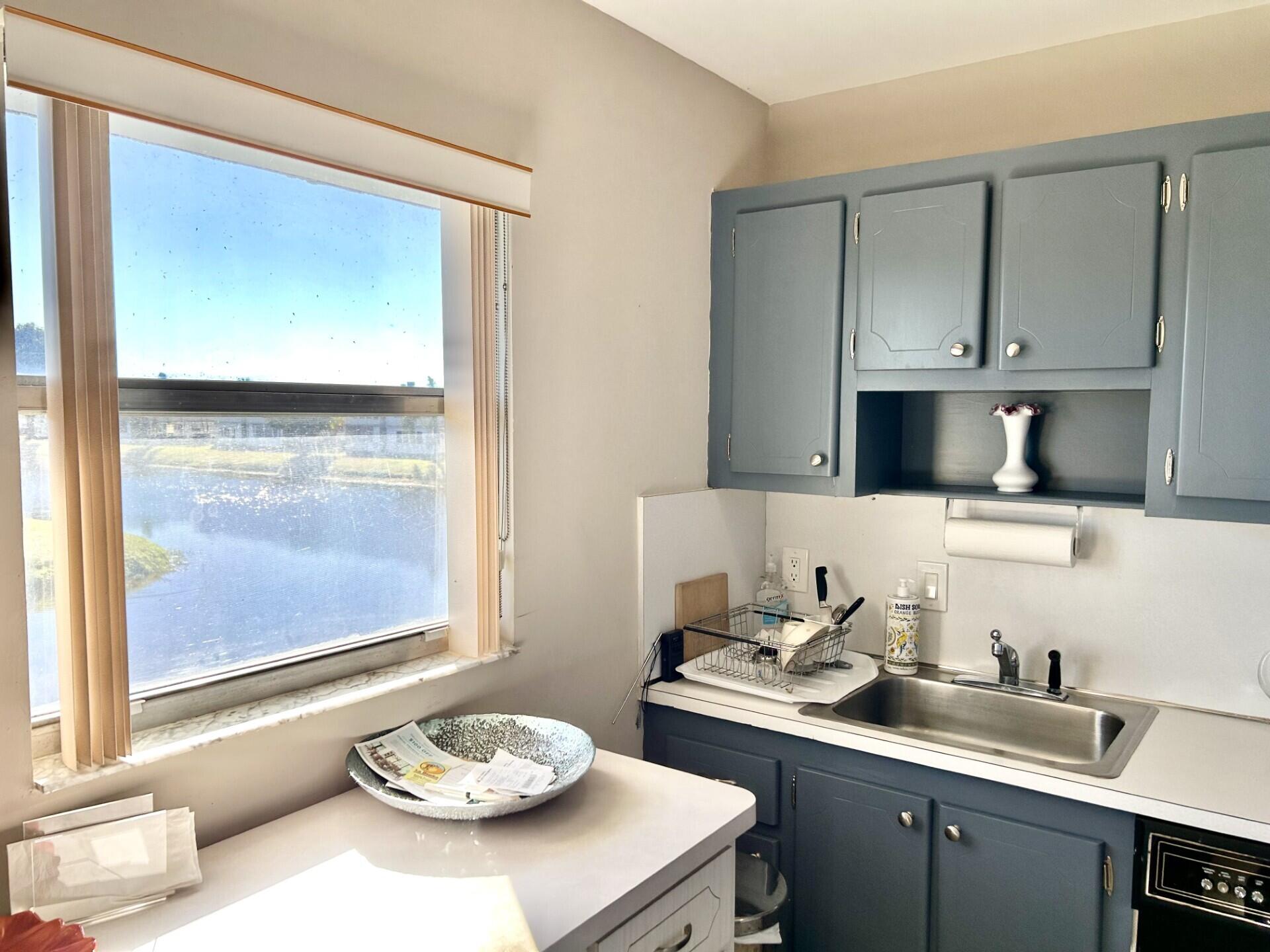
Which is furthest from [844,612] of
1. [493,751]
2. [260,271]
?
[260,271]

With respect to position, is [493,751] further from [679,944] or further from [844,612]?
[844,612]

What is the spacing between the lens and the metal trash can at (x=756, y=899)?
1.91m

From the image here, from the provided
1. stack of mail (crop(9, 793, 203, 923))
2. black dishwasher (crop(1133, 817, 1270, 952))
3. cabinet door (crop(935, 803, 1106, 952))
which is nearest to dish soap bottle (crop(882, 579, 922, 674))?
cabinet door (crop(935, 803, 1106, 952))

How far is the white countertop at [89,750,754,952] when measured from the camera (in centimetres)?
122

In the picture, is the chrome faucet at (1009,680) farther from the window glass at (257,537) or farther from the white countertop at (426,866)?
the window glass at (257,537)

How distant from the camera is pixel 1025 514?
2430 mm

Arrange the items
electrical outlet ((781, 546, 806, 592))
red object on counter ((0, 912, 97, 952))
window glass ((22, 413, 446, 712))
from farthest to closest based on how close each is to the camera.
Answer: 1. electrical outlet ((781, 546, 806, 592))
2. window glass ((22, 413, 446, 712))
3. red object on counter ((0, 912, 97, 952))

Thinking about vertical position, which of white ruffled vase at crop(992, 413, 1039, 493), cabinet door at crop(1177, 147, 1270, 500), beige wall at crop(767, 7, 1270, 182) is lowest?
white ruffled vase at crop(992, 413, 1039, 493)

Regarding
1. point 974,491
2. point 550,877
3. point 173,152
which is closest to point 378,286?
point 173,152

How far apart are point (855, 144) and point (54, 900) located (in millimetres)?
2522

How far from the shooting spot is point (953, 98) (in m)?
2.48

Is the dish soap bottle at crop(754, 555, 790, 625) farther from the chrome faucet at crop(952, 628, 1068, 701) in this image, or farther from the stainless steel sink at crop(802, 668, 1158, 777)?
the chrome faucet at crop(952, 628, 1068, 701)

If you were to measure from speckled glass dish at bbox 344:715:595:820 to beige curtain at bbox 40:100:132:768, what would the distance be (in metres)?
0.42

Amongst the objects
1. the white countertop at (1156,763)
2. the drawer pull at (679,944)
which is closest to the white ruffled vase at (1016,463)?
the white countertop at (1156,763)
